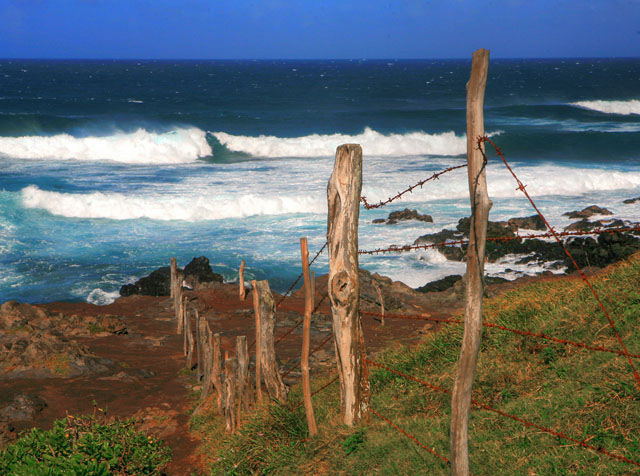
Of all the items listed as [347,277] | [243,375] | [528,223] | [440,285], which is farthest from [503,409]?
[528,223]

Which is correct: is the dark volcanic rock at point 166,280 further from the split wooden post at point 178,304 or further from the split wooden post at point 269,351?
the split wooden post at point 269,351

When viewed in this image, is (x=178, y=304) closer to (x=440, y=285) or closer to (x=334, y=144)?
(x=440, y=285)

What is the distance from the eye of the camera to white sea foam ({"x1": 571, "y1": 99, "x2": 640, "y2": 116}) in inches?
2264

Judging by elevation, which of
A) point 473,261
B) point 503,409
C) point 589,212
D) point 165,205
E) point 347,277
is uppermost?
point 473,261

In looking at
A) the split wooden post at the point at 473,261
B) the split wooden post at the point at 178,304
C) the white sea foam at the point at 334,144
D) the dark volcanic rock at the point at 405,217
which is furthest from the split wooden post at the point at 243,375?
the white sea foam at the point at 334,144

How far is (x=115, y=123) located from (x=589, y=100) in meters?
48.3

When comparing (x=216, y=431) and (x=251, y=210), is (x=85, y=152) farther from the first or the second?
(x=216, y=431)

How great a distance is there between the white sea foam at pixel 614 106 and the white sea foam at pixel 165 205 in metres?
44.7

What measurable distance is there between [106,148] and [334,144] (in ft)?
46.7

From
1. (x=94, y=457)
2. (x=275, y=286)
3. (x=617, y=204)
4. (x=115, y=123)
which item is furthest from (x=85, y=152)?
(x=94, y=457)

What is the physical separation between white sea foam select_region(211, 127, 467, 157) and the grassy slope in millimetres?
31853

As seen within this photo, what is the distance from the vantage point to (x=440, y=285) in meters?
14.8

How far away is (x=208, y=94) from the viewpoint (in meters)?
67.0

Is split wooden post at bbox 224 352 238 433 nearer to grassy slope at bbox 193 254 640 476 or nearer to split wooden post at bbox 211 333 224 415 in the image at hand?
grassy slope at bbox 193 254 640 476
